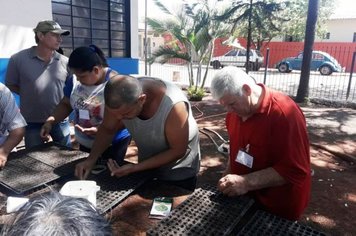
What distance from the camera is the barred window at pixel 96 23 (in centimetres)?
561

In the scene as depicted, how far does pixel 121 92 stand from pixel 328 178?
10.1ft

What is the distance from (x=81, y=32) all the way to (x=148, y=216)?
17.0ft

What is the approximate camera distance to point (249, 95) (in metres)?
1.55

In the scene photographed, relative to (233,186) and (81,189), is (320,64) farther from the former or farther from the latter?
(81,189)

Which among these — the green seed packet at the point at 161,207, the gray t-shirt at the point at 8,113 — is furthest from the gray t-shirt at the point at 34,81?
the green seed packet at the point at 161,207

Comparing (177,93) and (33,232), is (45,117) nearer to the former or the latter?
(177,93)

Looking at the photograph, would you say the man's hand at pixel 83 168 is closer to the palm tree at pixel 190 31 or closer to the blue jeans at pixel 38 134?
the blue jeans at pixel 38 134

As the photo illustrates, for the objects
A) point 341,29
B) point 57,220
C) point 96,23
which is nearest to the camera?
point 57,220

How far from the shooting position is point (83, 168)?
5.63 feet

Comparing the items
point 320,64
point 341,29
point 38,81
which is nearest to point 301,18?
point 341,29

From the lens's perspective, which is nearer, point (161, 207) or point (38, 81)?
point (161, 207)

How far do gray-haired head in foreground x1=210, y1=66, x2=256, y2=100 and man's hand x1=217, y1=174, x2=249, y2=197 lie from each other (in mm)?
382

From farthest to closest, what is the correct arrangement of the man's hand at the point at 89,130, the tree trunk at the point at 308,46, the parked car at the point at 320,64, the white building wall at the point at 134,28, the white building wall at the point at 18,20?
the parked car at the point at 320,64 < the tree trunk at the point at 308,46 < the white building wall at the point at 134,28 < the white building wall at the point at 18,20 < the man's hand at the point at 89,130

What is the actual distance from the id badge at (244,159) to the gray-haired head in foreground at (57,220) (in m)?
1.05
